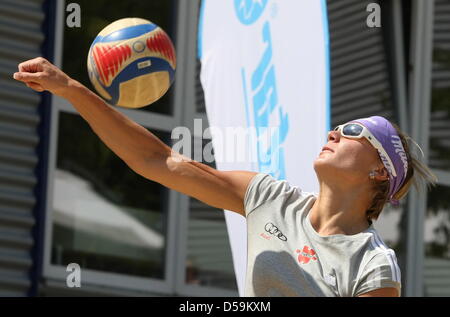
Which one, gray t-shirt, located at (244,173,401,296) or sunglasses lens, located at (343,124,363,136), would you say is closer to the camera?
gray t-shirt, located at (244,173,401,296)

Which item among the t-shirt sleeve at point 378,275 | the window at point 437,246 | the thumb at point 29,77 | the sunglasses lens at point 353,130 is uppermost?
the window at point 437,246

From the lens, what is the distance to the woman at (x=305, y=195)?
3977 mm

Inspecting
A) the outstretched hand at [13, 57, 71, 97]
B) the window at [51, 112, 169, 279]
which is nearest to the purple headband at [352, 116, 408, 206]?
the outstretched hand at [13, 57, 71, 97]

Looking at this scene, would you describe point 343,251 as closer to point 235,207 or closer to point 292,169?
point 235,207

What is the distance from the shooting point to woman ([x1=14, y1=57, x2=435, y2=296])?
3977 mm

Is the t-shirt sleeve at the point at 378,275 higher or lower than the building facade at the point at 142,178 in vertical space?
lower

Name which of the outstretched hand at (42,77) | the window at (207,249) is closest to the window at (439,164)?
the window at (207,249)

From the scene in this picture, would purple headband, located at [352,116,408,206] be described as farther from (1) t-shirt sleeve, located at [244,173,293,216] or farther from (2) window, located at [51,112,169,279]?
(2) window, located at [51,112,169,279]

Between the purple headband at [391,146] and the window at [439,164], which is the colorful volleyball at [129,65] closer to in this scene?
the purple headband at [391,146]

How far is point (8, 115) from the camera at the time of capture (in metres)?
7.18

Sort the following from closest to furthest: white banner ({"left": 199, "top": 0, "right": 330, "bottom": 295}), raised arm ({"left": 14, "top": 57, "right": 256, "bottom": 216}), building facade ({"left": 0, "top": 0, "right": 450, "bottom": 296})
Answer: raised arm ({"left": 14, "top": 57, "right": 256, "bottom": 216})
white banner ({"left": 199, "top": 0, "right": 330, "bottom": 295})
building facade ({"left": 0, "top": 0, "right": 450, "bottom": 296})

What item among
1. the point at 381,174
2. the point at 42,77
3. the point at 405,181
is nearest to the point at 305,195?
the point at 381,174

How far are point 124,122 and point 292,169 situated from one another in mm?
1485

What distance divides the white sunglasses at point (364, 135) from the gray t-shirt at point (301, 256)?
292 mm
